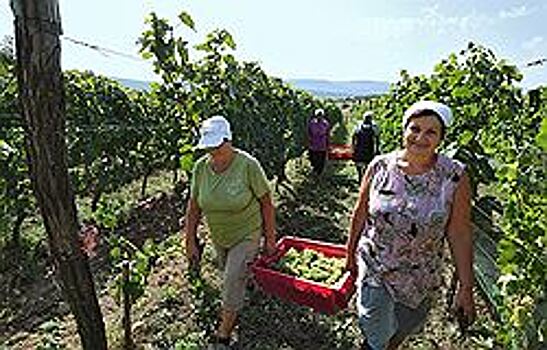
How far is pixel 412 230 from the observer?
10.7ft

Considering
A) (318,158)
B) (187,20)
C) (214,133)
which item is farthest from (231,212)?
(318,158)

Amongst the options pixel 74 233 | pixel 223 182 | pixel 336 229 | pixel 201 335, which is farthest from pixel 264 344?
pixel 336 229

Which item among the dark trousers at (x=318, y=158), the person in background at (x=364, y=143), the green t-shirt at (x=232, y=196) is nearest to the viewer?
the green t-shirt at (x=232, y=196)

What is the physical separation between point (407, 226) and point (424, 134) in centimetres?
44

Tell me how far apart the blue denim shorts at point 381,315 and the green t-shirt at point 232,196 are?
3.97ft

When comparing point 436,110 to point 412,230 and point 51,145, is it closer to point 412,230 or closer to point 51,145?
point 412,230

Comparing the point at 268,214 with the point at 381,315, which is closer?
the point at 381,315

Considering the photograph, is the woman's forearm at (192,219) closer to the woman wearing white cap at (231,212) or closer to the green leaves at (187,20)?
the woman wearing white cap at (231,212)

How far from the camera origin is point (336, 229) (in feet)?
28.5

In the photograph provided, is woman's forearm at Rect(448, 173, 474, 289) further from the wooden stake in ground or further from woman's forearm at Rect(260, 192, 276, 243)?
the wooden stake in ground

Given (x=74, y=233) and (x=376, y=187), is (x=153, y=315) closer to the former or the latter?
(x=74, y=233)

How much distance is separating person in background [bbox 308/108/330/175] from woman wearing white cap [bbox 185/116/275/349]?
7528mm

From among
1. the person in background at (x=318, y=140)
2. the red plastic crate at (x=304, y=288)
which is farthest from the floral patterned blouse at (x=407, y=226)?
the person in background at (x=318, y=140)

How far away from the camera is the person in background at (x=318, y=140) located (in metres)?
12.0
